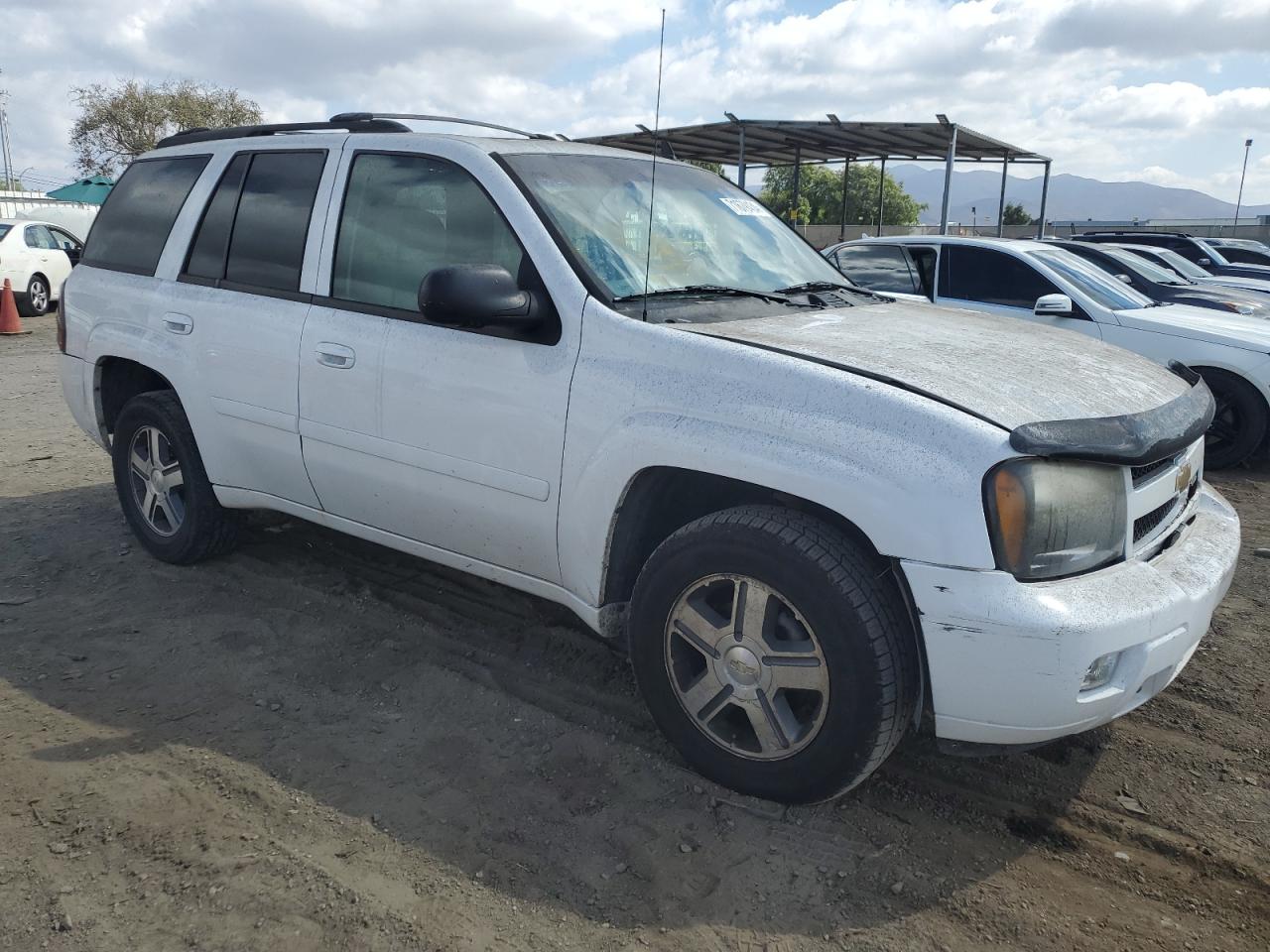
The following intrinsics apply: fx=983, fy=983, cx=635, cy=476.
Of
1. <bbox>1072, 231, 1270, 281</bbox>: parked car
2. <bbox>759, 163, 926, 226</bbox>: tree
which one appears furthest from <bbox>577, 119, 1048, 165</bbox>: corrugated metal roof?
<bbox>759, 163, 926, 226</bbox>: tree

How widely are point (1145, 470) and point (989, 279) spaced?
556cm

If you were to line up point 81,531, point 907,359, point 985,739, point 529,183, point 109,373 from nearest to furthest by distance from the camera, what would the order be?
point 985,739
point 907,359
point 529,183
point 109,373
point 81,531

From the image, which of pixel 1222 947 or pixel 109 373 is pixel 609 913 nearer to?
pixel 1222 947

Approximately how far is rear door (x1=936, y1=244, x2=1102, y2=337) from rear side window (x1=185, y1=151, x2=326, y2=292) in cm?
542

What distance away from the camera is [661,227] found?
345 centimetres

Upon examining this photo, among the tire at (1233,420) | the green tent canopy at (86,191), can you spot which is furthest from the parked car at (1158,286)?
the green tent canopy at (86,191)

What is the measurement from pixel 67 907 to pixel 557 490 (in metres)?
1.66

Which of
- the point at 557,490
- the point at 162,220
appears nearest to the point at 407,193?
the point at 557,490

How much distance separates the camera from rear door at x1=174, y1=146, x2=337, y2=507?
3.77m

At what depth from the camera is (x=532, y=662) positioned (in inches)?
146

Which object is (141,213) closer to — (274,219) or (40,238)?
(274,219)

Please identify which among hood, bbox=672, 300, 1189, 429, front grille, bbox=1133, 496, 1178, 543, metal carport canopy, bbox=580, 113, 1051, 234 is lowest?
front grille, bbox=1133, 496, 1178, 543

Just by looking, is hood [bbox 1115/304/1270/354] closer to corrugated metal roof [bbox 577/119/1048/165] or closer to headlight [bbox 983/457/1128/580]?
headlight [bbox 983/457/1128/580]

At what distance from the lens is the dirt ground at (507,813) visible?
238 cm
